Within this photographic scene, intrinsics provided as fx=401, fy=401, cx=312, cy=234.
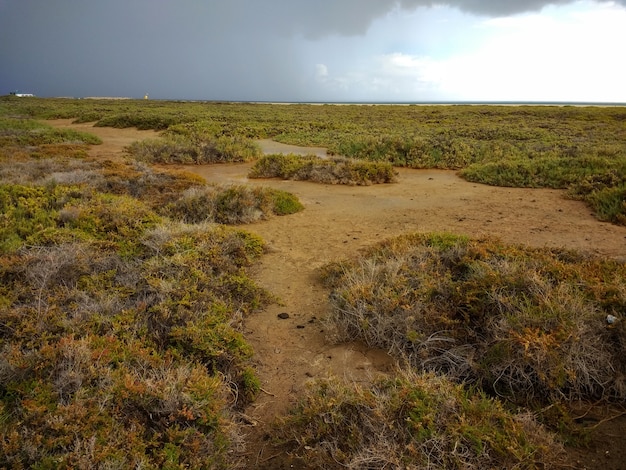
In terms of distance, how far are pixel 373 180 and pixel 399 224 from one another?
180 inches

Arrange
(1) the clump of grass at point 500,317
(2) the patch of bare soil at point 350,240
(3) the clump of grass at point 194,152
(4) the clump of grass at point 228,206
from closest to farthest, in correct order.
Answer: (2) the patch of bare soil at point 350,240, (1) the clump of grass at point 500,317, (4) the clump of grass at point 228,206, (3) the clump of grass at point 194,152

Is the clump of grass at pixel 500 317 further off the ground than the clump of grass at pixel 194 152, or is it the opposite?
the clump of grass at pixel 194 152

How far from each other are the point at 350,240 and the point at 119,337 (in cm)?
445

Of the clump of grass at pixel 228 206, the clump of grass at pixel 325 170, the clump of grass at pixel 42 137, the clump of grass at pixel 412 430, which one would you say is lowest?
the clump of grass at pixel 412 430

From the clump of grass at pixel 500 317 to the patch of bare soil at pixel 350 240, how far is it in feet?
0.94

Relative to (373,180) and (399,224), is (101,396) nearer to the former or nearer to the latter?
(399,224)

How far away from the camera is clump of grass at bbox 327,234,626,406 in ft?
10.7

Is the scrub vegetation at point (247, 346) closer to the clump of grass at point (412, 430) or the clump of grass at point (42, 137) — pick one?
the clump of grass at point (412, 430)

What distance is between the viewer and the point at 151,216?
687 cm

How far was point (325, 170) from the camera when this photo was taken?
1284 centimetres

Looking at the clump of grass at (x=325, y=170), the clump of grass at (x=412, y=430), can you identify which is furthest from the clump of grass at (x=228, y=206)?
the clump of grass at (x=412, y=430)

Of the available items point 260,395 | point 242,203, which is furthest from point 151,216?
point 260,395

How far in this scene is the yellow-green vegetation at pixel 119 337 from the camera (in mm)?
2500

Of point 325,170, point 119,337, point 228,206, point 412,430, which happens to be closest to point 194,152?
point 325,170
